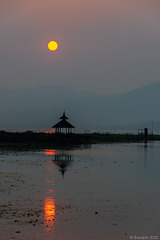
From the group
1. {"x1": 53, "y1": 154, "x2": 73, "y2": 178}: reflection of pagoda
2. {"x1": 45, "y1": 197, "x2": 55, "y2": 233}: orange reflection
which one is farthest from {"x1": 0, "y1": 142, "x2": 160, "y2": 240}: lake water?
{"x1": 53, "y1": 154, "x2": 73, "y2": 178}: reflection of pagoda

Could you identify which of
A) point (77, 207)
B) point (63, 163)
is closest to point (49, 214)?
point (77, 207)

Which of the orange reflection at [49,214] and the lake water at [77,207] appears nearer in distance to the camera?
the lake water at [77,207]

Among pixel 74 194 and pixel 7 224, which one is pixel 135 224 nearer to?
pixel 7 224

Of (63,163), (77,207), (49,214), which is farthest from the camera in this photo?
(63,163)

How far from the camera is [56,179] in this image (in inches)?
1109

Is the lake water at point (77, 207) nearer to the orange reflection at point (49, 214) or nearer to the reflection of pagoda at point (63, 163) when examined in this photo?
the orange reflection at point (49, 214)

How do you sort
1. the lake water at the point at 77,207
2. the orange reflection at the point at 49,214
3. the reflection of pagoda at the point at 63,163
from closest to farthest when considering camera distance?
the lake water at the point at 77,207, the orange reflection at the point at 49,214, the reflection of pagoda at the point at 63,163

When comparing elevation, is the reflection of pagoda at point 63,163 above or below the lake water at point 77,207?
above

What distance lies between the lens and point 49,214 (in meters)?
17.2

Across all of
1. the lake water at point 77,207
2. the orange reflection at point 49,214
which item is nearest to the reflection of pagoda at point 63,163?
the lake water at point 77,207

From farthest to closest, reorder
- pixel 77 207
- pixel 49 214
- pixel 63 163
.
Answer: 1. pixel 63 163
2. pixel 77 207
3. pixel 49 214

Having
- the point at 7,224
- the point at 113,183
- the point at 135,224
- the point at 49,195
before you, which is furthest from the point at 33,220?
the point at 113,183

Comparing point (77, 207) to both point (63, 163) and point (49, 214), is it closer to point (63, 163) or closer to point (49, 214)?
point (49, 214)

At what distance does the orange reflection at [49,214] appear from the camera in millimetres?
15255
